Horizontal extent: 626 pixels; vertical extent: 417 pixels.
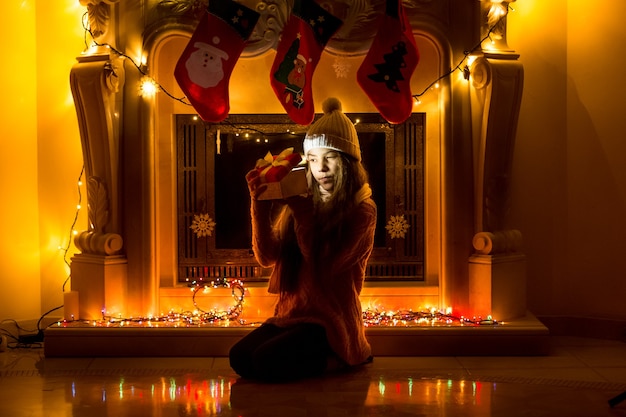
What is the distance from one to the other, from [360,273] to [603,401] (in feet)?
4.07

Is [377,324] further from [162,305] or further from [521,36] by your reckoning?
[521,36]

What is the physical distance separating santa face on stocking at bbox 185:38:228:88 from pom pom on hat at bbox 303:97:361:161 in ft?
2.14

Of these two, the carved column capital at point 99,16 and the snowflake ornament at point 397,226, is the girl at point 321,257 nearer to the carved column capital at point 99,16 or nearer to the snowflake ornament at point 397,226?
the snowflake ornament at point 397,226

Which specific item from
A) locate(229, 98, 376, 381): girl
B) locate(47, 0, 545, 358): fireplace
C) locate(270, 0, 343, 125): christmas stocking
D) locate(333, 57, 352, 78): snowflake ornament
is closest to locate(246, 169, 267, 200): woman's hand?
locate(229, 98, 376, 381): girl

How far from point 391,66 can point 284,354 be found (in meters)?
1.62

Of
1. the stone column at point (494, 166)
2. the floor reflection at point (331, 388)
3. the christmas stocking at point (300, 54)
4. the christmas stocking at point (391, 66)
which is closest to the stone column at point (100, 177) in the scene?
the floor reflection at point (331, 388)

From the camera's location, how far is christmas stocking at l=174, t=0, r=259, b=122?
13.6 ft

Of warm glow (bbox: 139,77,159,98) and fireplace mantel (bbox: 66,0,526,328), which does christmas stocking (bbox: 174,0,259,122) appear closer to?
fireplace mantel (bbox: 66,0,526,328)

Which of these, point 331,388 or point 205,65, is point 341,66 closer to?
point 205,65

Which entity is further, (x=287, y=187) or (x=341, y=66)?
(x=341, y=66)

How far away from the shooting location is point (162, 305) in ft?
15.3

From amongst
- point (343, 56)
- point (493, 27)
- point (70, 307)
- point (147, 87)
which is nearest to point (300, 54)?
point (343, 56)

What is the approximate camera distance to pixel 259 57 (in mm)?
4625

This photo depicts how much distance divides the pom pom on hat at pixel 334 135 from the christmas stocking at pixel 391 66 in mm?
339
